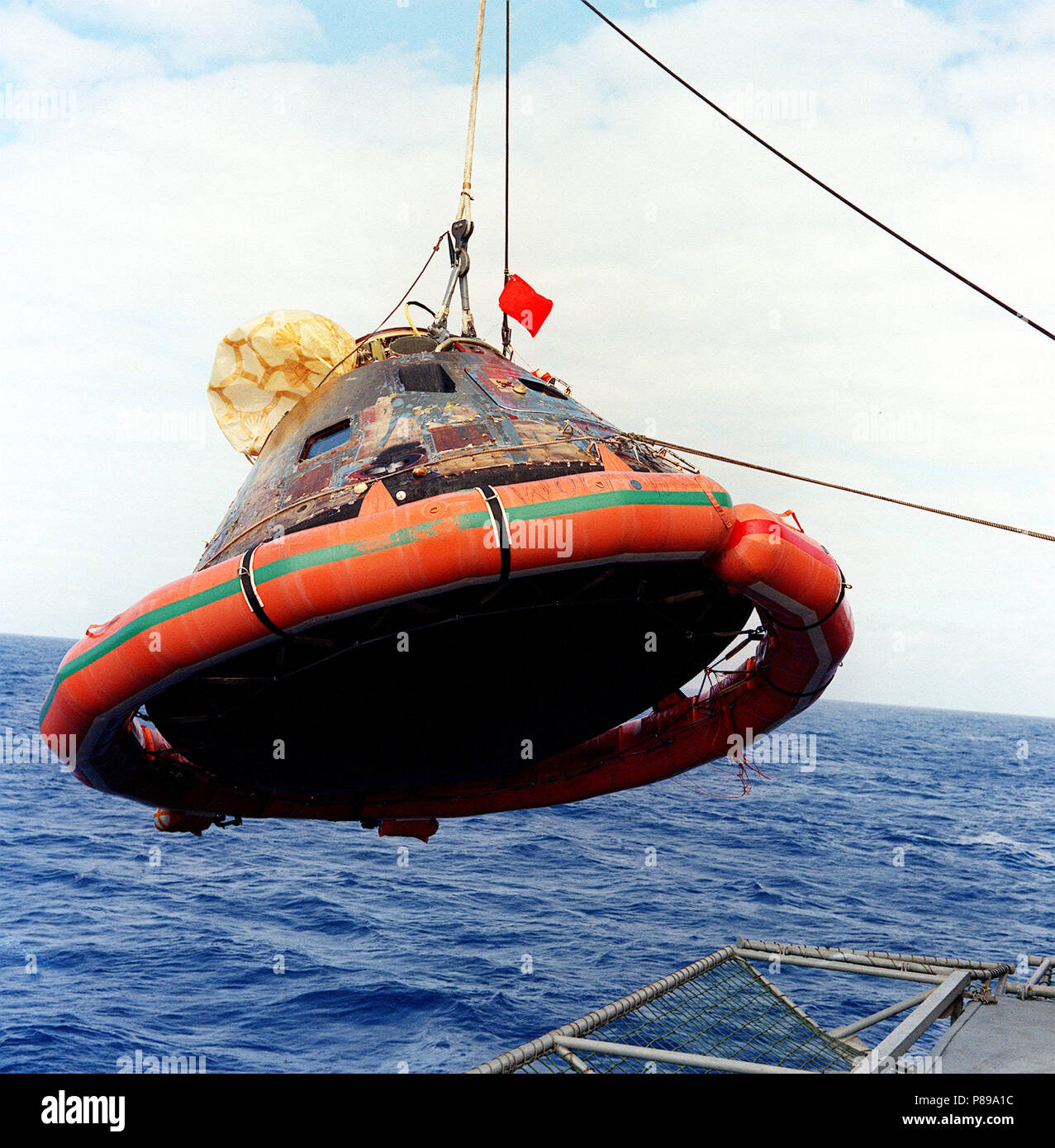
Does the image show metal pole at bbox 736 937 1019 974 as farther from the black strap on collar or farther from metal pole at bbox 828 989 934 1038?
the black strap on collar

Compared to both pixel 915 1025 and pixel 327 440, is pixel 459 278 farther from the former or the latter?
pixel 915 1025

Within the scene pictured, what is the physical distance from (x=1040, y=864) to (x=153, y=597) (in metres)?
48.2

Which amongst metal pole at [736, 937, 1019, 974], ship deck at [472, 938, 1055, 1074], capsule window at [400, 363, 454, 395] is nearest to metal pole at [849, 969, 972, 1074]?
ship deck at [472, 938, 1055, 1074]

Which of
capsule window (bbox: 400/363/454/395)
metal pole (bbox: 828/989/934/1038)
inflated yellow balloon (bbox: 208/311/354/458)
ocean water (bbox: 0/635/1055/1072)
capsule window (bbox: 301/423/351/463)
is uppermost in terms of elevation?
inflated yellow balloon (bbox: 208/311/354/458)

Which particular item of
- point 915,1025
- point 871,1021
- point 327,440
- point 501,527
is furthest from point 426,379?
point 871,1021

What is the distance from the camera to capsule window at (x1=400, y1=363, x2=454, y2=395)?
10117 mm

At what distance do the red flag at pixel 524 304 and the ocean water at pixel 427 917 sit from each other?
1605cm

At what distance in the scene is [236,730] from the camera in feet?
34.4

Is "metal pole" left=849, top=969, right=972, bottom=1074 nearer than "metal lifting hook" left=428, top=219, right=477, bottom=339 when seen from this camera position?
Yes

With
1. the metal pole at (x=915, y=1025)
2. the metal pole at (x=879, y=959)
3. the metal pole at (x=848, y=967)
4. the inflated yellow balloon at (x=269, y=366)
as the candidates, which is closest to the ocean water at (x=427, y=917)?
the metal pole at (x=848, y=967)

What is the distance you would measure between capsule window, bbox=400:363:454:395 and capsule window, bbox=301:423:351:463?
33.8 inches

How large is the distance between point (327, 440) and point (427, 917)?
2504 cm

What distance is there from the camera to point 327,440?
9953 mm
